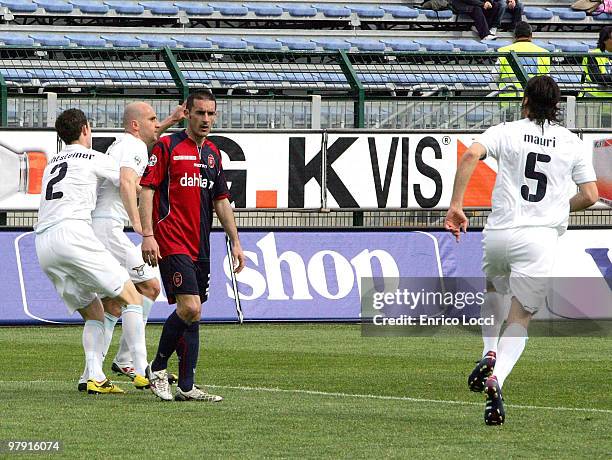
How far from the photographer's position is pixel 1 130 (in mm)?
16312

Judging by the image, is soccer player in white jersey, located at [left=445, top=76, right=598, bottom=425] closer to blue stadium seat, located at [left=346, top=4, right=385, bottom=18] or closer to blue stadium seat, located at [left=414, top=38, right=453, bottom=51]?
blue stadium seat, located at [left=414, top=38, right=453, bottom=51]

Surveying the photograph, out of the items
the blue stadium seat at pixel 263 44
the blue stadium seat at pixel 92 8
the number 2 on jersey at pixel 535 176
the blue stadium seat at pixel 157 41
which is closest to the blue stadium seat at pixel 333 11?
the blue stadium seat at pixel 263 44

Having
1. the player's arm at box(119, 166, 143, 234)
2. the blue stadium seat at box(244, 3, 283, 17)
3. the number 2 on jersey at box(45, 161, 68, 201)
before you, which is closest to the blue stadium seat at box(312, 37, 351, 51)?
the blue stadium seat at box(244, 3, 283, 17)

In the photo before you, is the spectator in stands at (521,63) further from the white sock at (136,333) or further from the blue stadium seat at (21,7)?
the white sock at (136,333)

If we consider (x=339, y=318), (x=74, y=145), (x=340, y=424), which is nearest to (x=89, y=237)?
(x=74, y=145)

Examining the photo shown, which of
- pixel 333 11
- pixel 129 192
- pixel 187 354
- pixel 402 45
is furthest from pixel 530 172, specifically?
pixel 333 11

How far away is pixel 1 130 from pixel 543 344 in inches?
274

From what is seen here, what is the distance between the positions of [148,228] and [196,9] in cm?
1619

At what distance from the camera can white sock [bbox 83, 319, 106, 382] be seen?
9.30 m

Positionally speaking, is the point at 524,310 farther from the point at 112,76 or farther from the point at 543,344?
the point at 112,76

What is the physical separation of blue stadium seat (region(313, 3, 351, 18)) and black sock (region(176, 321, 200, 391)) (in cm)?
1702

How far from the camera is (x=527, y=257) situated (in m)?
7.94

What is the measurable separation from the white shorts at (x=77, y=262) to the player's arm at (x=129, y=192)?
30 cm

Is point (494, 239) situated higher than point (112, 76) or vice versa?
point (112, 76)
